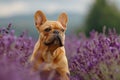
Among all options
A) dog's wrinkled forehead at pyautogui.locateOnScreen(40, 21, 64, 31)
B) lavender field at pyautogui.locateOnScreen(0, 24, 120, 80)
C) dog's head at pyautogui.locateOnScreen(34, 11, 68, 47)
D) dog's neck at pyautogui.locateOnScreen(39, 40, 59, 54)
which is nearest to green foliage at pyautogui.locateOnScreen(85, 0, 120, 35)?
lavender field at pyautogui.locateOnScreen(0, 24, 120, 80)

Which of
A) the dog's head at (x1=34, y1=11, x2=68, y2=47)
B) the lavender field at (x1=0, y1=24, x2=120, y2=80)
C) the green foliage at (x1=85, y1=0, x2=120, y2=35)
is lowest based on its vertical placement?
the green foliage at (x1=85, y1=0, x2=120, y2=35)

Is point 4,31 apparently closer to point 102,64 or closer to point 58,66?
point 58,66

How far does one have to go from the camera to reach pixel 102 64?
550 centimetres

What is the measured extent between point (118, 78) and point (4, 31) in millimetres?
1445

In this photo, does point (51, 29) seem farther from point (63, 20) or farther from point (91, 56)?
point (91, 56)

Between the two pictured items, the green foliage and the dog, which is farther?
the green foliage

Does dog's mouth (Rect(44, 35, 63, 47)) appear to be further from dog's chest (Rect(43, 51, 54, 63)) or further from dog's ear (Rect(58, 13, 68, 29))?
dog's ear (Rect(58, 13, 68, 29))

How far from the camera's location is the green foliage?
3774 cm

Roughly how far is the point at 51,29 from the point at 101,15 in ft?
110

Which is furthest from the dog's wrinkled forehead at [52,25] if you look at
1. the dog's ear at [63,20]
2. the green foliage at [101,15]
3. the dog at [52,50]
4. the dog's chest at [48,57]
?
the green foliage at [101,15]

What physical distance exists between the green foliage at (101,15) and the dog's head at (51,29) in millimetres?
31332

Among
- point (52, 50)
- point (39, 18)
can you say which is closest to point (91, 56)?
point (52, 50)

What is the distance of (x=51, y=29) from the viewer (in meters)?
5.81

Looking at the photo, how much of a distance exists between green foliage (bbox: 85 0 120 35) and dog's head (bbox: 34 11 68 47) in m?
31.3
